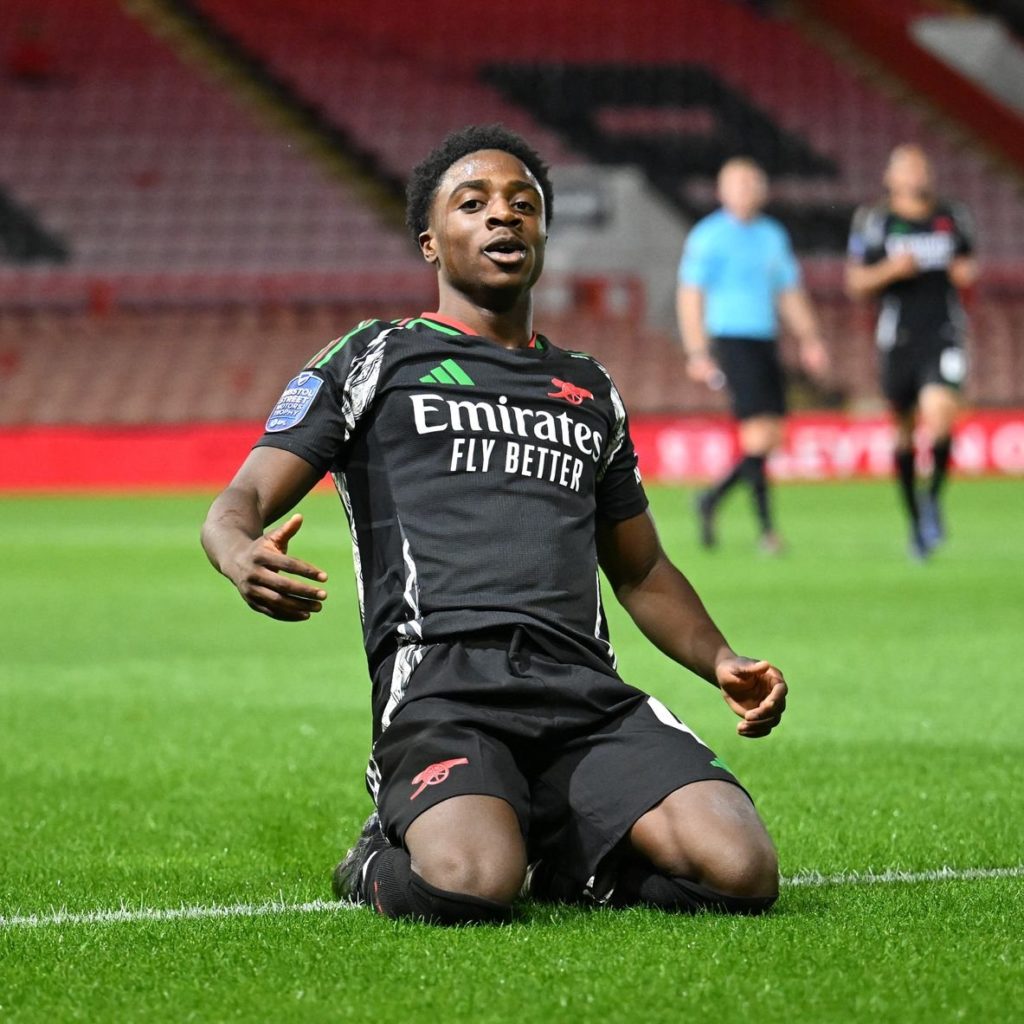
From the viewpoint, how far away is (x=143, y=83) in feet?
95.0

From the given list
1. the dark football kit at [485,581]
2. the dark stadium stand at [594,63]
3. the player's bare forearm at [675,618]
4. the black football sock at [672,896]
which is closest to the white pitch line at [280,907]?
the dark football kit at [485,581]

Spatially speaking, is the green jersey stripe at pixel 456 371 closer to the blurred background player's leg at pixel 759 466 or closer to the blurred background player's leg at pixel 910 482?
the blurred background player's leg at pixel 910 482

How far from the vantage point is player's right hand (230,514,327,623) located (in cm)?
310

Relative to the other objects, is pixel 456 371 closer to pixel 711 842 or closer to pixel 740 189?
pixel 711 842

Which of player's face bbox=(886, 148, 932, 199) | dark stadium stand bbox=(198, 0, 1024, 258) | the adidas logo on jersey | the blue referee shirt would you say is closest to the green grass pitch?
the adidas logo on jersey

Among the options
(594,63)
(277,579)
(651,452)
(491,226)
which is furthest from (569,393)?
(594,63)

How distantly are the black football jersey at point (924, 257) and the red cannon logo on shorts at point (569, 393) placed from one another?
799cm

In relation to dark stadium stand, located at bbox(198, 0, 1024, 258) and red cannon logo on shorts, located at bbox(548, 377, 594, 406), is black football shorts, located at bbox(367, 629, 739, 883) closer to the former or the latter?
red cannon logo on shorts, located at bbox(548, 377, 594, 406)

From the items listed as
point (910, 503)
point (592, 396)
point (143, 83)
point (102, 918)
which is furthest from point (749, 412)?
point (143, 83)

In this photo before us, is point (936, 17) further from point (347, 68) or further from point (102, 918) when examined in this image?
point (102, 918)

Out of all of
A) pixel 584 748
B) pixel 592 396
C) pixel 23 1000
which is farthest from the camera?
pixel 592 396

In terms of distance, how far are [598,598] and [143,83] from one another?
26525 mm

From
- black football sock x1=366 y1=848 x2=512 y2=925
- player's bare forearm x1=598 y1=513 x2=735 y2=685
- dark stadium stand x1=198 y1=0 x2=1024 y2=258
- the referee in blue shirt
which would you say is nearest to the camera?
black football sock x1=366 y1=848 x2=512 y2=925

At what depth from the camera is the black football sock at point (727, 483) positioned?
39.7 feet
